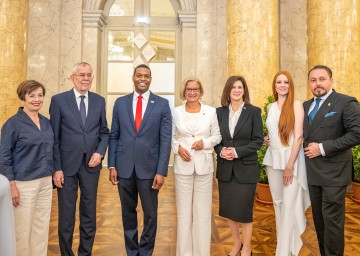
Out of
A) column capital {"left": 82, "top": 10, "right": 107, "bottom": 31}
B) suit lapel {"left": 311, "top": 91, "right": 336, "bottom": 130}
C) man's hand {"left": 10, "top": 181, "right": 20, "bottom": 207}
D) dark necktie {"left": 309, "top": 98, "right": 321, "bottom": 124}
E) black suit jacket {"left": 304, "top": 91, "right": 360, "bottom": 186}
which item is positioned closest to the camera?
man's hand {"left": 10, "top": 181, "right": 20, "bottom": 207}

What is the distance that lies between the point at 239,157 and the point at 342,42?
13.6 feet

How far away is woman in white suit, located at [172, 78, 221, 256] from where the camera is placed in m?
3.21

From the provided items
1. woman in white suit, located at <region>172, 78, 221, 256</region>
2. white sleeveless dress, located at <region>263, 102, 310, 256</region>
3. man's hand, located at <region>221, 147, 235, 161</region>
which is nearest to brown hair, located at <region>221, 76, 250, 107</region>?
woman in white suit, located at <region>172, 78, 221, 256</region>

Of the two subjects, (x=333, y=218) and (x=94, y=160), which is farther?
(x=94, y=160)

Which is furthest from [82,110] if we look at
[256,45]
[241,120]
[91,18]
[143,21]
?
[143,21]

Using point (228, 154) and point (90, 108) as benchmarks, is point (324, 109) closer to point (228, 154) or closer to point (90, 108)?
point (228, 154)

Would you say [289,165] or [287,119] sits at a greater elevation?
A: [287,119]

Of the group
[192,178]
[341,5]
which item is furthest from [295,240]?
[341,5]

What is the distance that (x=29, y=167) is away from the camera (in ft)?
9.13

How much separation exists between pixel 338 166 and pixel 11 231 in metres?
2.64

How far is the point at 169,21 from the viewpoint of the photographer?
939 cm

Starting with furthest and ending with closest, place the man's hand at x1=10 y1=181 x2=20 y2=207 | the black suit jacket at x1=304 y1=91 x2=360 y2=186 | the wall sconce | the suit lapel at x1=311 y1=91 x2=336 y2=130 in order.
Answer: the wall sconce
the suit lapel at x1=311 y1=91 x2=336 y2=130
the black suit jacket at x1=304 y1=91 x2=360 y2=186
the man's hand at x1=10 y1=181 x2=20 y2=207

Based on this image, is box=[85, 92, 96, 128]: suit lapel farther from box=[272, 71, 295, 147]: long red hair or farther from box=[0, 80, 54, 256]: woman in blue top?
box=[272, 71, 295, 147]: long red hair

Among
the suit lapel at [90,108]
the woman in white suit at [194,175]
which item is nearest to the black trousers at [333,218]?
the woman in white suit at [194,175]
